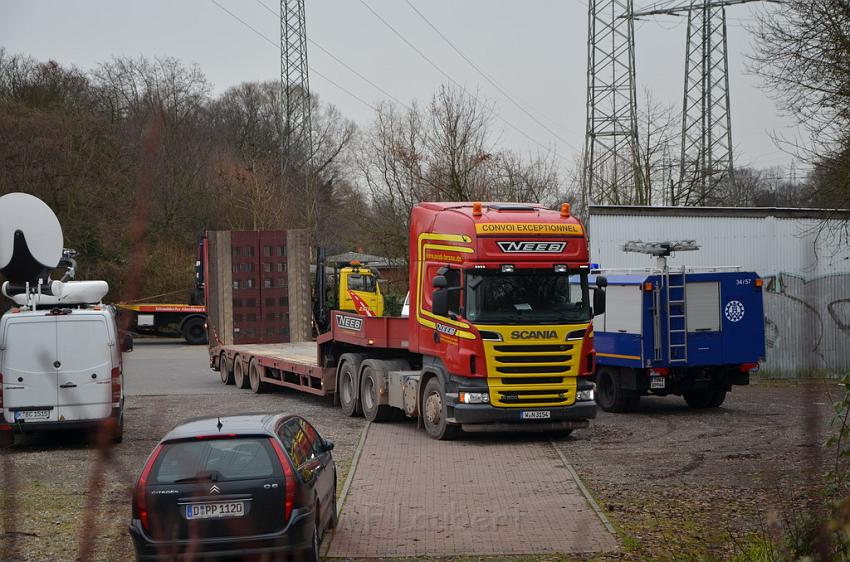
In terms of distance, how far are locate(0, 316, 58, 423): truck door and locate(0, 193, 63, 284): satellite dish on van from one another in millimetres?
1489

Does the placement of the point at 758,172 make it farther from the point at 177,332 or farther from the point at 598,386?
the point at 598,386

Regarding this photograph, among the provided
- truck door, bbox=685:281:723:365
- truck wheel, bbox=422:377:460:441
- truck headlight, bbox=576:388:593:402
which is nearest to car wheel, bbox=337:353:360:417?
truck wheel, bbox=422:377:460:441

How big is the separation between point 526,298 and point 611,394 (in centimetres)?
508

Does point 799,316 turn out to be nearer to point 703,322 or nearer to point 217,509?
point 703,322

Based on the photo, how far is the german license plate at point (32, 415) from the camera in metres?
16.0

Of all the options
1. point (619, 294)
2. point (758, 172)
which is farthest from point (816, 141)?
point (758, 172)

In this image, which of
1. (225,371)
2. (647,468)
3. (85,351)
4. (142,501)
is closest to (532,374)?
(647,468)

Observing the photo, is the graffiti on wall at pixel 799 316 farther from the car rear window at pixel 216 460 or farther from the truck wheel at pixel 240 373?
the car rear window at pixel 216 460

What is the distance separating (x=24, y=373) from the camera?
52.7ft

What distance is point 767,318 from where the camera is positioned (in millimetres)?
27703

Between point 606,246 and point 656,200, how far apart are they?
22.0 feet

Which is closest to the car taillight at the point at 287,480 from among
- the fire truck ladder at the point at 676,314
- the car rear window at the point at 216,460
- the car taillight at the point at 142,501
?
the car rear window at the point at 216,460

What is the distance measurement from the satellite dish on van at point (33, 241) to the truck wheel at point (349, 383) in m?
5.70

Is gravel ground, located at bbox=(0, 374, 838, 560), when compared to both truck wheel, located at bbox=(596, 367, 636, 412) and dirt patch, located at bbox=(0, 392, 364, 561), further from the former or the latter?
truck wheel, located at bbox=(596, 367, 636, 412)
